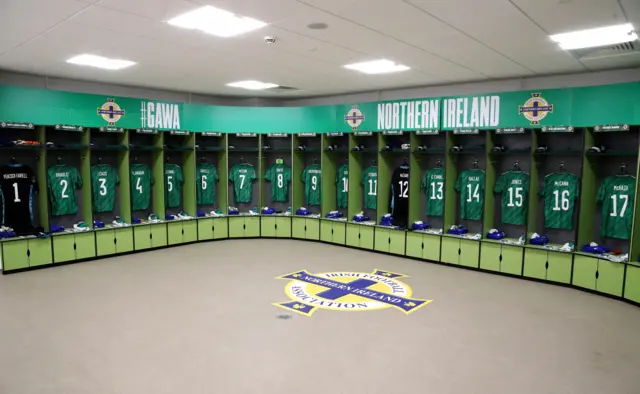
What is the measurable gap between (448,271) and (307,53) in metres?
3.58

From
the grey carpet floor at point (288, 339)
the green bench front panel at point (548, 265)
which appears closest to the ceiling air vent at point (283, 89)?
the grey carpet floor at point (288, 339)

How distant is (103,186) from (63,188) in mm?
601

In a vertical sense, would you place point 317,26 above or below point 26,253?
above

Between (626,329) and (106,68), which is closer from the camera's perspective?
(626,329)

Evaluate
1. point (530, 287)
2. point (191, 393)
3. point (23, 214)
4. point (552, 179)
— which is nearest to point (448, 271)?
point (530, 287)

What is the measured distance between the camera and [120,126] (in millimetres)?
7113

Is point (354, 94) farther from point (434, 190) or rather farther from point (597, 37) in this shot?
point (597, 37)

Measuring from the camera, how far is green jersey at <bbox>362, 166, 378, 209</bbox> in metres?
7.80

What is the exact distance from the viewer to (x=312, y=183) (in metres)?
8.66

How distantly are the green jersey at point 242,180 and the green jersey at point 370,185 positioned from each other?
7.60 ft

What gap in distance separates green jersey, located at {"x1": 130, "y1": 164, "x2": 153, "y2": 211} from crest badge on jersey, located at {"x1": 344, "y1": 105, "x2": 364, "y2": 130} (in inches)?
141

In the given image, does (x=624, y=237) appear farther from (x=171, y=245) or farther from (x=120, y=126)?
(x=120, y=126)

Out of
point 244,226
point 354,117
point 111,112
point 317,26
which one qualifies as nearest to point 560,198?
point 354,117

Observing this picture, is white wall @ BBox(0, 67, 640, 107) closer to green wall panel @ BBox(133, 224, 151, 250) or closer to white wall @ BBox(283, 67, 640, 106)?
white wall @ BBox(283, 67, 640, 106)
